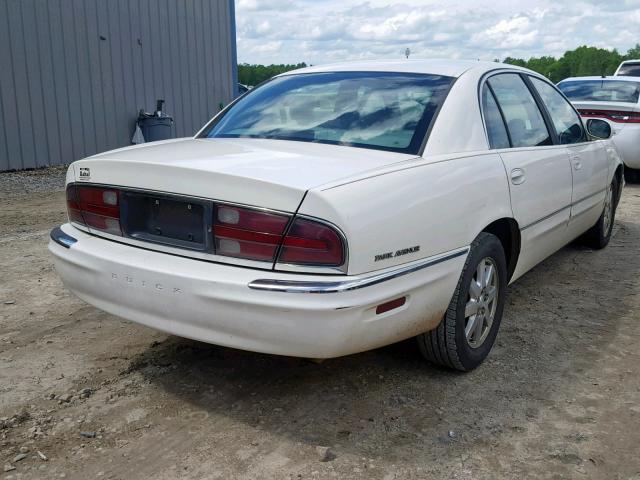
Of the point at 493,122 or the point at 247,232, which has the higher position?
the point at 493,122

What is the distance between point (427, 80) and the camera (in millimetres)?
3404

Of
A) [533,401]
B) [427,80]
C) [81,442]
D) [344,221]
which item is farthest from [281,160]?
[533,401]

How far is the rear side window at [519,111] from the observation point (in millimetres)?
3691

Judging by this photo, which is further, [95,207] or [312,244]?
[95,207]

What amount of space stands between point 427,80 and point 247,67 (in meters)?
34.9

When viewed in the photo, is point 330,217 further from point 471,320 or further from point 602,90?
point 602,90

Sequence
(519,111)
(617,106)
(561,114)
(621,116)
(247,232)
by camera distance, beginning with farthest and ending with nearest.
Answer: (621,116) → (617,106) → (561,114) → (519,111) → (247,232)

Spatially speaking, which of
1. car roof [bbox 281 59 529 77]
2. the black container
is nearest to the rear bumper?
car roof [bbox 281 59 529 77]

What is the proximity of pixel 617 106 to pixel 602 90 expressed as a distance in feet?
5.44

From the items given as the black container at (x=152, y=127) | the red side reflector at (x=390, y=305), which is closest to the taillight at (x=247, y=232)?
the red side reflector at (x=390, y=305)

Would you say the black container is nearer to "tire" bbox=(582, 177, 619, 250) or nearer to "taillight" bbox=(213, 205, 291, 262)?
"tire" bbox=(582, 177, 619, 250)

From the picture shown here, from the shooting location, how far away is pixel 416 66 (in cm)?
359

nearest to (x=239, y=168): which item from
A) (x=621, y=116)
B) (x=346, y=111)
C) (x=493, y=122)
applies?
(x=346, y=111)

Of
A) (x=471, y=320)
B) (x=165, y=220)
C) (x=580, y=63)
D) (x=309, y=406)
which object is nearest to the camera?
(x=165, y=220)
